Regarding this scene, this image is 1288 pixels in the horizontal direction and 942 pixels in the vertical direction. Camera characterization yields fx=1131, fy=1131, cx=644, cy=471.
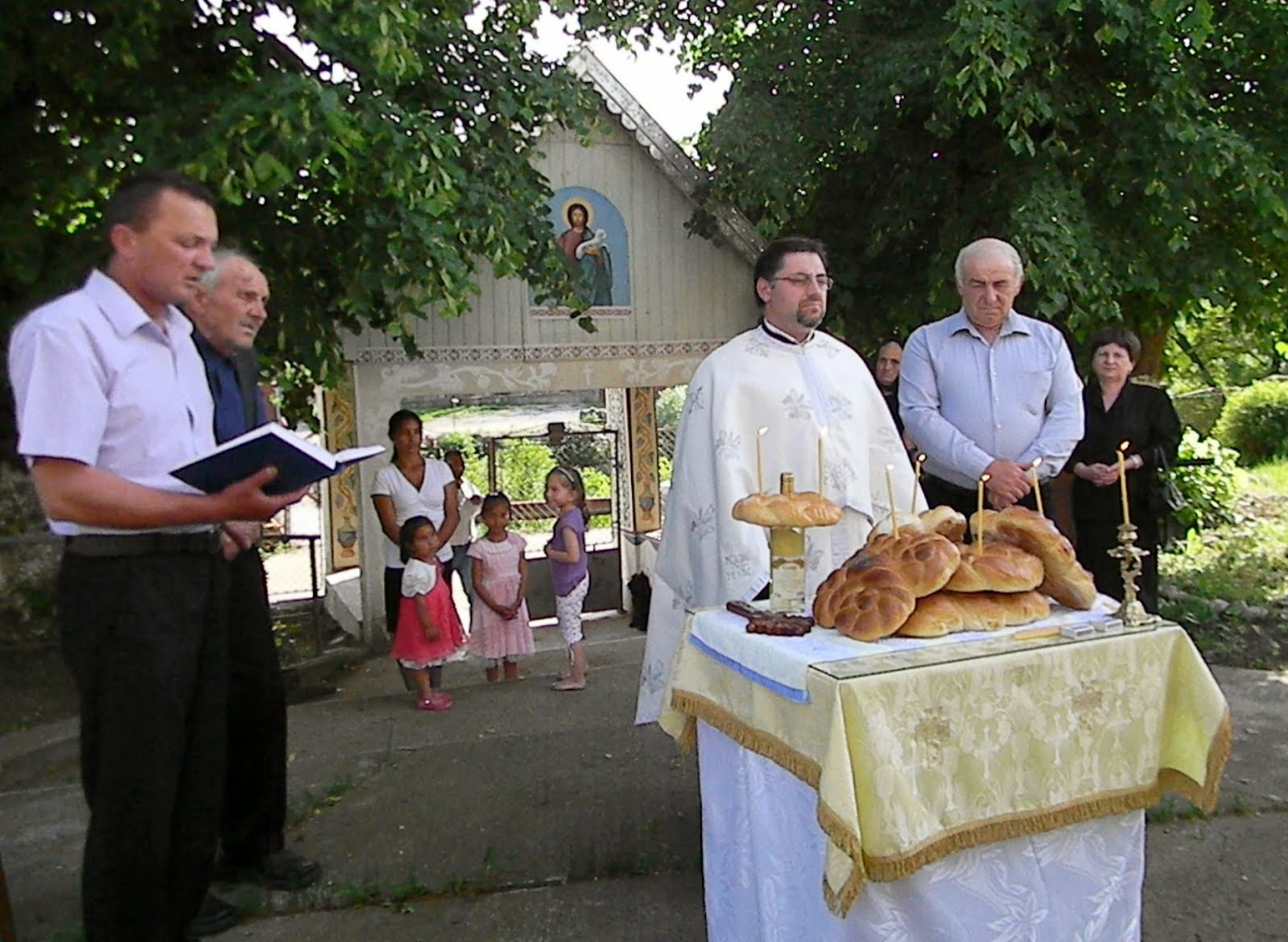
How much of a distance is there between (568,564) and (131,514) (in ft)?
15.3

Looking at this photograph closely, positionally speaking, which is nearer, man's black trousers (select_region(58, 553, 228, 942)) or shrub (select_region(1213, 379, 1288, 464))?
man's black trousers (select_region(58, 553, 228, 942))

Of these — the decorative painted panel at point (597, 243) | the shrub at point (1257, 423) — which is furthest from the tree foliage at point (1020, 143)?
the shrub at point (1257, 423)

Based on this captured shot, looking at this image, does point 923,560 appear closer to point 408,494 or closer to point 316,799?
point 316,799

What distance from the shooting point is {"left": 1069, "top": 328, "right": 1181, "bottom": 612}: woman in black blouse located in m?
5.43

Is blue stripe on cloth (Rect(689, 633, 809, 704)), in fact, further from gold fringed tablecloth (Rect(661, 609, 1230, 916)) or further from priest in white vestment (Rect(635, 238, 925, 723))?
priest in white vestment (Rect(635, 238, 925, 723))

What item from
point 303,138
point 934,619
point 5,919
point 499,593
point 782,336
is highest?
point 303,138

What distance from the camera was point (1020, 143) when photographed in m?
7.34

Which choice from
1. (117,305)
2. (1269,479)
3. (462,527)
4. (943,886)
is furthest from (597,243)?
(1269,479)

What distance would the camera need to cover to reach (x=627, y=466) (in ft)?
40.2

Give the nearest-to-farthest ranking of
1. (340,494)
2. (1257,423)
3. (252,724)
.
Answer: (252,724)
(340,494)
(1257,423)

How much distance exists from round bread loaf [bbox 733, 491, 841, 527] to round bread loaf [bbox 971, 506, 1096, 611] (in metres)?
0.39

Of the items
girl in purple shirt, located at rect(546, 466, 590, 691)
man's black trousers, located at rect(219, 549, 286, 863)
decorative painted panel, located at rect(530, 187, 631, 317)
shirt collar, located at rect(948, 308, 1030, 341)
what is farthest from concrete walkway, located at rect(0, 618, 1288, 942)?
decorative painted panel, located at rect(530, 187, 631, 317)

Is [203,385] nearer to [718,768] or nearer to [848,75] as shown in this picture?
[718,768]

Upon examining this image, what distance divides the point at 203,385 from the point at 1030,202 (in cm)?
589
